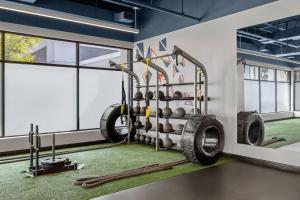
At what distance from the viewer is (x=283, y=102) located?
533 centimetres

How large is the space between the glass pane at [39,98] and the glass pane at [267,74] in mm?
4841

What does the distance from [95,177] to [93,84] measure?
12.9ft

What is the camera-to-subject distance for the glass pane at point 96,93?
7352 mm

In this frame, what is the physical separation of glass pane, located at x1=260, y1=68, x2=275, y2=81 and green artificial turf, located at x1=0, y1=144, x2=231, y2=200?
196 cm

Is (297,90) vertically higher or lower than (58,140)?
higher

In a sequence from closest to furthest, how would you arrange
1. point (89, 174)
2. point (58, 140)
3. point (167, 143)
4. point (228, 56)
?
1. point (89, 174)
2. point (228, 56)
3. point (167, 143)
4. point (58, 140)

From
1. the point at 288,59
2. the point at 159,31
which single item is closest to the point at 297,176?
the point at 288,59

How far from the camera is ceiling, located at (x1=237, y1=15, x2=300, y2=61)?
480 centimetres

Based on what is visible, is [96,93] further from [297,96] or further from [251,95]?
[297,96]

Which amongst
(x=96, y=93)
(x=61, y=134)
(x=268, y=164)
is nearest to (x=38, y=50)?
(x=96, y=93)

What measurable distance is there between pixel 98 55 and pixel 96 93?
1.17 m

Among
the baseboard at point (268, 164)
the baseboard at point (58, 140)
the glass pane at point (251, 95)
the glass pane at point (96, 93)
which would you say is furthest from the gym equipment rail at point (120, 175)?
the glass pane at point (96, 93)

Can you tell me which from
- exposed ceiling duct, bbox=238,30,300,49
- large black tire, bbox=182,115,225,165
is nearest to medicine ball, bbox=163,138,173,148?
large black tire, bbox=182,115,225,165

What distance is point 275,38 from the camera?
5137 mm
